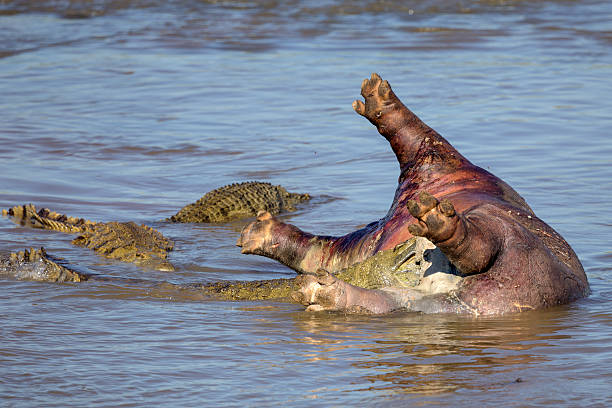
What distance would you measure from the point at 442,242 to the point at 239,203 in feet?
12.2

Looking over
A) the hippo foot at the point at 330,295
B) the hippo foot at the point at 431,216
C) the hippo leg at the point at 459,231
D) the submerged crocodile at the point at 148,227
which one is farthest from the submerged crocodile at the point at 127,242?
the hippo foot at the point at 431,216

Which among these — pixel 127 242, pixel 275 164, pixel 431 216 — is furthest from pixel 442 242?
pixel 275 164

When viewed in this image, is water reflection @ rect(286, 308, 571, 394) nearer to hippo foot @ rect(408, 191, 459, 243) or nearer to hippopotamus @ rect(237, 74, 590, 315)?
hippopotamus @ rect(237, 74, 590, 315)

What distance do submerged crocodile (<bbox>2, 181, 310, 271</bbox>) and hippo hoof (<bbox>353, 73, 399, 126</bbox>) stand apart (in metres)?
1.50

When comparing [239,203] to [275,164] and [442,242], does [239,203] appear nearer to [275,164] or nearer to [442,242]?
[275,164]

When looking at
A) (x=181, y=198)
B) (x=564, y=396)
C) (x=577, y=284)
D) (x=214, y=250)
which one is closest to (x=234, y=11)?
(x=181, y=198)

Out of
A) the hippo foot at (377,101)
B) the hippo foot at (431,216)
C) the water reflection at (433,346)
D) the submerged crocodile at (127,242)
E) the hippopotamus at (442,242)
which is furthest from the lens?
the submerged crocodile at (127,242)

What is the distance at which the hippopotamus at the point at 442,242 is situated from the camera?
452cm

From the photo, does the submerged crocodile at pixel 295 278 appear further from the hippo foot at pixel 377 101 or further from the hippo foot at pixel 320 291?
→ the hippo foot at pixel 377 101

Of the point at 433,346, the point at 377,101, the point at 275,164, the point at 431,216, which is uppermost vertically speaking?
the point at 377,101

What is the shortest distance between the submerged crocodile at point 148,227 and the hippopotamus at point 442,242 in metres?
0.81

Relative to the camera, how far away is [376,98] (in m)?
5.89

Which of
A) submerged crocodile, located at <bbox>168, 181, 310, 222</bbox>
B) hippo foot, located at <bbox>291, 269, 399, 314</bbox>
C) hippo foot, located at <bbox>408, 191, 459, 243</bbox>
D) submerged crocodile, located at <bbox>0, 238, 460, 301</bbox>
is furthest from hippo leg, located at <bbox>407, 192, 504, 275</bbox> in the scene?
submerged crocodile, located at <bbox>168, 181, 310, 222</bbox>

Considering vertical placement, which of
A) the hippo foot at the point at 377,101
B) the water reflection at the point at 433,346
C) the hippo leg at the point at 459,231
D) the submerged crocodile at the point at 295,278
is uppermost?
the hippo foot at the point at 377,101
